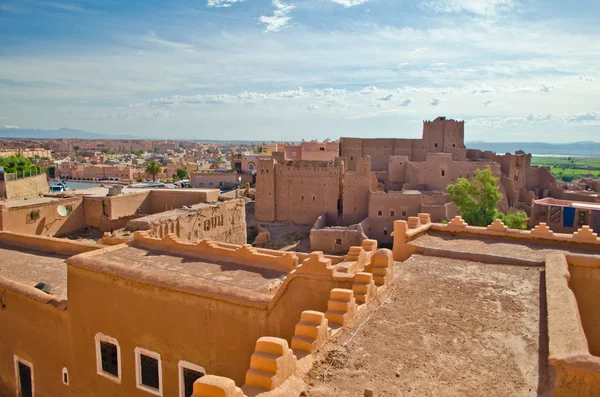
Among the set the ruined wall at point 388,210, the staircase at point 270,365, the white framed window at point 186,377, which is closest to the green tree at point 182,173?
the ruined wall at point 388,210

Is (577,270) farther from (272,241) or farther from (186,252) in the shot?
(272,241)

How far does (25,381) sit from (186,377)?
183 inches

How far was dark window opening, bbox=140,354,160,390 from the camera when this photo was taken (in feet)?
26.3

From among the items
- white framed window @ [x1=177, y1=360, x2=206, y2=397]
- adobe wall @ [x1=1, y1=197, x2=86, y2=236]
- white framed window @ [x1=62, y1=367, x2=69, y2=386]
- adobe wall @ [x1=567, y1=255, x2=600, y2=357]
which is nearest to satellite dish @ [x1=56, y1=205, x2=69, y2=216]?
adobe wall @ [x1=1, y1=197, x2=86, y2=236]

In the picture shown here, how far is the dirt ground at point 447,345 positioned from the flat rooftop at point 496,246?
157 centimetres

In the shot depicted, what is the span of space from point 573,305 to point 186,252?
282 inches

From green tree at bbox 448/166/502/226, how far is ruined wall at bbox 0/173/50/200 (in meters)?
26.4

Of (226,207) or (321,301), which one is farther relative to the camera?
(226,207)

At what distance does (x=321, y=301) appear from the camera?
690 centimetres

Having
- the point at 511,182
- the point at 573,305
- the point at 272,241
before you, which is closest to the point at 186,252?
the point at 573,305

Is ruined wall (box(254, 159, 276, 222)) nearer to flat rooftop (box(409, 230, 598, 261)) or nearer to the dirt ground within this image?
flat rooftop (box(409, 230, 598, 261))

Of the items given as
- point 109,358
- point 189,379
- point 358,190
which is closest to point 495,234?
point 189,379

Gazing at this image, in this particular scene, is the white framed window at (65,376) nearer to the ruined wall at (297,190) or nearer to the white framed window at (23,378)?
the white framed window at (23,378)

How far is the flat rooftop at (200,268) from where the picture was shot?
8.47 meters
